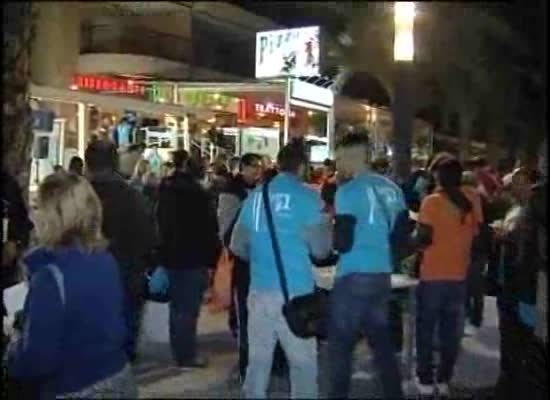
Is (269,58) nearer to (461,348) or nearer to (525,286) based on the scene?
(461,348)

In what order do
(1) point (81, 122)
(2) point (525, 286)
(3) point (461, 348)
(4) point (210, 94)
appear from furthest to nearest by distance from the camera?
(2) point (525, 286) → (3) point (461, 348) → (4) point (210, 94) → (1) point (81, 122)

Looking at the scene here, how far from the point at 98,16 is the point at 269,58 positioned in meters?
0.54

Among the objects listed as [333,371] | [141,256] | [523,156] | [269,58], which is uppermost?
[269,58]

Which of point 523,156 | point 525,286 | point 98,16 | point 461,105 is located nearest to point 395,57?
point 461,105

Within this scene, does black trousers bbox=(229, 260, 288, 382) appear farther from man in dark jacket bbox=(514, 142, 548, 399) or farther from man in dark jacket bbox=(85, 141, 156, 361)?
man in dark jacket bbox=(514, 142, 548, 399)

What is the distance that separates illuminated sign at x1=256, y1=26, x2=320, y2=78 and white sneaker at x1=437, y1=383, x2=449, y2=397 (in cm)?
119

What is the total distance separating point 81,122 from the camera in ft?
11.5

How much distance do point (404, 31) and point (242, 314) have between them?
1000 mm

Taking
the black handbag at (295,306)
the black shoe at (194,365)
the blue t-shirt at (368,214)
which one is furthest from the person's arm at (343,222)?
the black shoe at (194,365)

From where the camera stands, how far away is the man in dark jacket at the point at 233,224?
147 inches

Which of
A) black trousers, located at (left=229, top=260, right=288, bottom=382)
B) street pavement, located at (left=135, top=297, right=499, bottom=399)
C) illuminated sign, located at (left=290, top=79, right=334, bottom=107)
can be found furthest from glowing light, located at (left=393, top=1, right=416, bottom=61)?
street pavement, located at (left=135, top=297, right=499, bottom=399)

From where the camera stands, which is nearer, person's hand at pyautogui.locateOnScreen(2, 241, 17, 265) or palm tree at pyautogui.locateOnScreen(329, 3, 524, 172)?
palm tree at pyautogui.locateOnScreen(329, 3, 524, 172)

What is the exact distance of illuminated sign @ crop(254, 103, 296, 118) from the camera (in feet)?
12.5

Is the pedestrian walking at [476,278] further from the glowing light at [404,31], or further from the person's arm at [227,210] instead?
the person's arm at [227,210]
